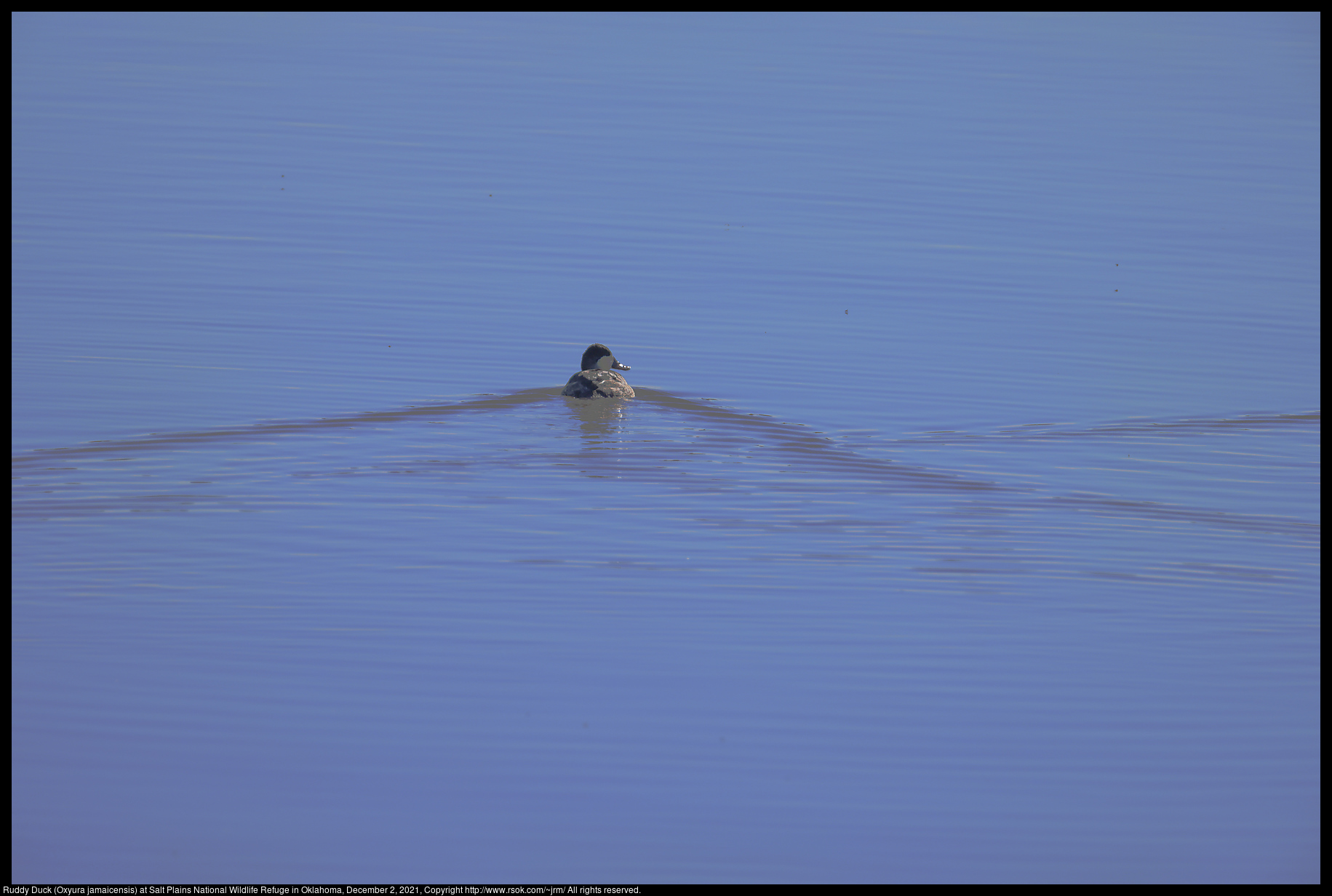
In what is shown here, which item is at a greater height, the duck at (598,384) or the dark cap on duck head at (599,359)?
the dark cap on duck head at (599,359)

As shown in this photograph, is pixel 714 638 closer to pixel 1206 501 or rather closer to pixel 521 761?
pixel 521 761

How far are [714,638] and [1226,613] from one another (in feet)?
10.3

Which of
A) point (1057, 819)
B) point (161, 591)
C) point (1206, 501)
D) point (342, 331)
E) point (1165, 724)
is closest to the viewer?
point (1057, 819)

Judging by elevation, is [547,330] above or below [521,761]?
above

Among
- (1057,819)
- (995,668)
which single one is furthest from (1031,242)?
(1057,819)

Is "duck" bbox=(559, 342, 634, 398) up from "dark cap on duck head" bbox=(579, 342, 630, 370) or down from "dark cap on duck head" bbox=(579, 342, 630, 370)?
down

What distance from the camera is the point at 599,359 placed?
12633 mm

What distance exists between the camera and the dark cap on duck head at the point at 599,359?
12.6m

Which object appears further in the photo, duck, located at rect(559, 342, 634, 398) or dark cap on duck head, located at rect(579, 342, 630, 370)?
dark cap on duck head, located at rect(579, 342, 630, 370)

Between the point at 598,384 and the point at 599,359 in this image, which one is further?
the point at 599,359

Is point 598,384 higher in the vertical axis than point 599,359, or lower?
lower

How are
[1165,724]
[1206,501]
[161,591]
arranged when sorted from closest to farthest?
[1165,724], [161,591], [1206,501]

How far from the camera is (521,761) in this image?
260 inches

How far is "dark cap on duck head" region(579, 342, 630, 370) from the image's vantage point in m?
12.6
